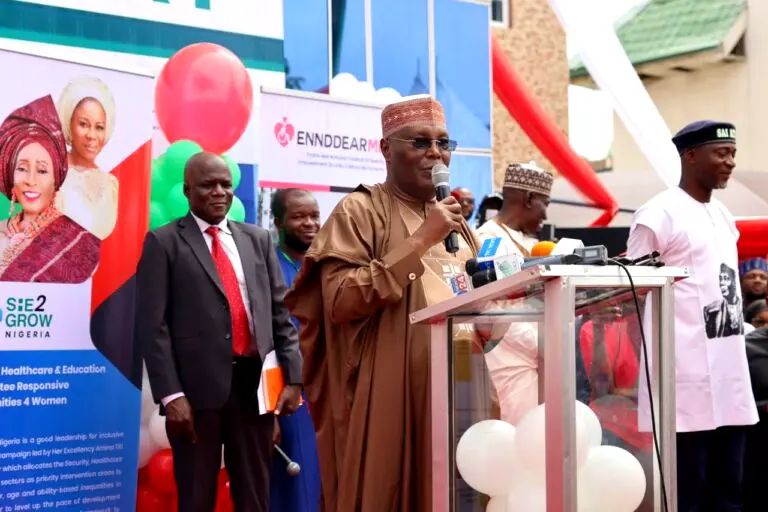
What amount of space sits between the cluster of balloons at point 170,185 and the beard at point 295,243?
0.35 metres

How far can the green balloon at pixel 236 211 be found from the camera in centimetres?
589

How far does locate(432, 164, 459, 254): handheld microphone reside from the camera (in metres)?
3.36

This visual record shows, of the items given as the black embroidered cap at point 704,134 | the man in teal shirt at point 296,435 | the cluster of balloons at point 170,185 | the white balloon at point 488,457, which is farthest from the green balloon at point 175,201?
the white balloon at point 488,457

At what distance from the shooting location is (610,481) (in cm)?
264

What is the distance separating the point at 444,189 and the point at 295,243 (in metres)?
2.82

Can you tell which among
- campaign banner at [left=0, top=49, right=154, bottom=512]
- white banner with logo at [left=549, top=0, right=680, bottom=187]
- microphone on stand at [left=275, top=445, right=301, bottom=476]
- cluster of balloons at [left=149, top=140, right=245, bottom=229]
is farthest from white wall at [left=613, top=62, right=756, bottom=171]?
campaign banner at [left=0, top=49, right=154, bottom=512]

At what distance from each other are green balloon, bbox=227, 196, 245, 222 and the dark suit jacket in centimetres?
68

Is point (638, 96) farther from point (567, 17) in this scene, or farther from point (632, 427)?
point (632, 427)

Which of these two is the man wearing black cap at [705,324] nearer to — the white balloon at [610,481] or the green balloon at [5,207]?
the white balloon at [610,481]

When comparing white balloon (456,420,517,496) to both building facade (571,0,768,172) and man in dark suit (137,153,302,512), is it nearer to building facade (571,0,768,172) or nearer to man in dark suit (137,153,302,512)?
man in dark suit (137,153,302,512)

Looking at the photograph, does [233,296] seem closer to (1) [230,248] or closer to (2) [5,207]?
(1) [230,248]

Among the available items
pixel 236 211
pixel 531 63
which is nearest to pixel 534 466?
pixel 236 211

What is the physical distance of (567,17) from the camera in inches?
314

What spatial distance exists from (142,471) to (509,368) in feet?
10.8
